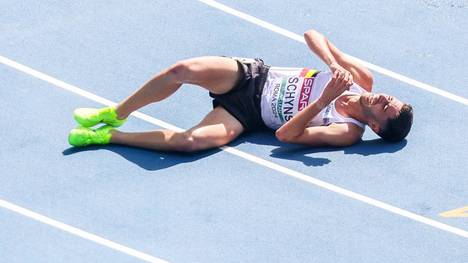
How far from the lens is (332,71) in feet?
32.9

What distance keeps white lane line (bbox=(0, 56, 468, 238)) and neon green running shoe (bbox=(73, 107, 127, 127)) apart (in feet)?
1.59

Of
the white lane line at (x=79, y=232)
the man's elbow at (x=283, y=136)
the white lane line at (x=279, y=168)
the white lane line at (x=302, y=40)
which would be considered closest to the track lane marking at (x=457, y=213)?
the white lane line at (x=279, y=168)

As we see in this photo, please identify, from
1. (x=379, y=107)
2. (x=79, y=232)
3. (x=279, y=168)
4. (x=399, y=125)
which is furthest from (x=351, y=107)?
(x=79, y=232)

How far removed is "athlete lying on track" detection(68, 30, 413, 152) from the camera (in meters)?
10.0

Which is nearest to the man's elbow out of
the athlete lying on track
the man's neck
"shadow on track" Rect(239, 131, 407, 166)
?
the athlete lying on track

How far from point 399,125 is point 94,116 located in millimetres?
2404

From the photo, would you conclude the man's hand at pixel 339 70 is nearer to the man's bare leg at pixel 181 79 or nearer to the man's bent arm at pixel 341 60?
the man's bent arm at pixel 341 60

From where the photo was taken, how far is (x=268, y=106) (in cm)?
Result: 1034

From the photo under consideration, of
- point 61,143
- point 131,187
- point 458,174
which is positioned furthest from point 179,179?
point 458,174

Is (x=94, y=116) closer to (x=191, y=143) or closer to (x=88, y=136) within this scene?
(x=88, y=136)

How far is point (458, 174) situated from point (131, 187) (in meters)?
2.55

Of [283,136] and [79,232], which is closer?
[79,232]

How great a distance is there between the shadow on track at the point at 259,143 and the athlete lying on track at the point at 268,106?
6 cm

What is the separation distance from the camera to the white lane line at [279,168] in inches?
376
